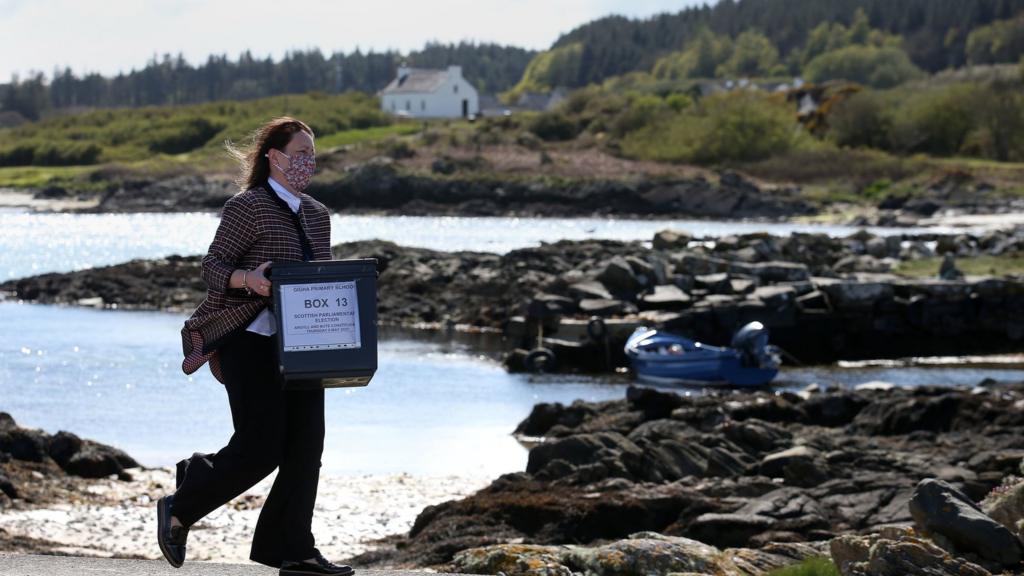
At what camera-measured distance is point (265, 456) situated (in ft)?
18.8

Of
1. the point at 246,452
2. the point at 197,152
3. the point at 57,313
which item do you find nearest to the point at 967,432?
the point at 246,452

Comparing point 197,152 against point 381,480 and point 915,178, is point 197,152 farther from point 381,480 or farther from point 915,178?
point 381,480

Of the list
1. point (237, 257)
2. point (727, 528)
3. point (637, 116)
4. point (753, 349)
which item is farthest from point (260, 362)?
point (637, 116)

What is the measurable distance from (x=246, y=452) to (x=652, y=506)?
6.82 metres

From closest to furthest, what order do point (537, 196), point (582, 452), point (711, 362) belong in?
point (582, 452)
point (711, 362)
point (537, 196)

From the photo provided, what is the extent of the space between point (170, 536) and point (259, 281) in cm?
112

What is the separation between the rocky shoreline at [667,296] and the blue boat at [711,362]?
2.42 meters

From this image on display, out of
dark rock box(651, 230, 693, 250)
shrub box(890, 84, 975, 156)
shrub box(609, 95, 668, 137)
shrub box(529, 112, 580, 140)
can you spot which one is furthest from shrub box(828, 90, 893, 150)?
dark rock box(651, 230, 693, 250)

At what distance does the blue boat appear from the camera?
91.6ft

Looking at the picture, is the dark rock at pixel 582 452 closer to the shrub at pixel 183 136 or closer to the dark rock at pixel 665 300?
the dark rock at pixel 665 300

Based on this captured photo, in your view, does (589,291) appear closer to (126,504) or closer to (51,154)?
(126,504)

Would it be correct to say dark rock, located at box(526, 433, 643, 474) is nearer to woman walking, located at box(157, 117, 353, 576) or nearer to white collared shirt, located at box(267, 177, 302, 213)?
woman walking, located at box(157, 117, 353, 576)

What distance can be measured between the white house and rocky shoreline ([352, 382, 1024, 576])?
11190 cm

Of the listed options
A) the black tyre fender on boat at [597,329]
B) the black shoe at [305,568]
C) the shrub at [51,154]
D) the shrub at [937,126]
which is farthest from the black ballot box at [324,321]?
the shrub at [51,154]
